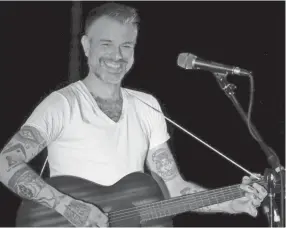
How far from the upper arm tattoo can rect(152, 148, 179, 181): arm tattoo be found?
0.57 m

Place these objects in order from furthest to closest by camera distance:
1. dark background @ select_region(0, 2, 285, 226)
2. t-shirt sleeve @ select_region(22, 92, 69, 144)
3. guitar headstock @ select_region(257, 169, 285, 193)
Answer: dark background @ select_region(0, 2, 285, 226)
t-shirt sleeve @ select_region(22, 92, 69, 144)
guitar headstock @ select_region(257, 169, 285, 193)

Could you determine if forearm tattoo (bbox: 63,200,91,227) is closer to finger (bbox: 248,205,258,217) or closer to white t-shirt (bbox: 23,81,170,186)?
white t-shirt (bbox: 23,81,170,186)

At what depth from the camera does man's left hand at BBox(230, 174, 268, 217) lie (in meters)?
1.76

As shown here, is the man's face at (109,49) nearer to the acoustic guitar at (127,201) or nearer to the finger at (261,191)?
the acoustic guitar at (127,201)

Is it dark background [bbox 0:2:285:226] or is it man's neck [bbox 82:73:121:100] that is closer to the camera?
man's neck [bbox 82:73:121:100]

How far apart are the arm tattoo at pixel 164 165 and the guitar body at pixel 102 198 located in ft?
0.84

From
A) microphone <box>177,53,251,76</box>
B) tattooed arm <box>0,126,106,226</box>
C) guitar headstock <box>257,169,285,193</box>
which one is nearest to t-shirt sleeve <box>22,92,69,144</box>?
tattooed arm <box>0,126,106,226</box>

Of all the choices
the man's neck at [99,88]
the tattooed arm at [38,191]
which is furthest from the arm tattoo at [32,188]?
the man's neck at [99,88]

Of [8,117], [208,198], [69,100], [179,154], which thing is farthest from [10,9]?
[208,198]

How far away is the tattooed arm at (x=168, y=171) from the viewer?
2121 mm

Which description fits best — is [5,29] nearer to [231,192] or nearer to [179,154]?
[179,154]

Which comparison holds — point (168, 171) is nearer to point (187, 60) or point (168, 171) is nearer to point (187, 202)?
point (187, 202)

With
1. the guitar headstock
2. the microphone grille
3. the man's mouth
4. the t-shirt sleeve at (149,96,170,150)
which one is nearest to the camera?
the guitar headstock

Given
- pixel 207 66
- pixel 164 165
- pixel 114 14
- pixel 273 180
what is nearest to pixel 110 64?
pixel 114 14
